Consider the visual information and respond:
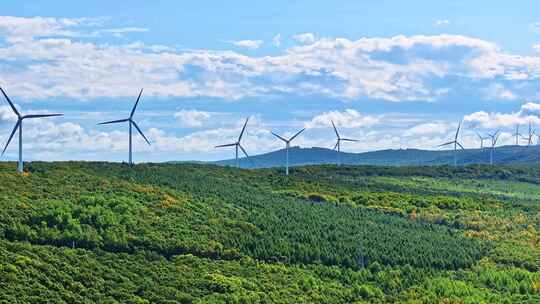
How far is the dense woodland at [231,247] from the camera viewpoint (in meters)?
94.4

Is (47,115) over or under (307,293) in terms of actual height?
over

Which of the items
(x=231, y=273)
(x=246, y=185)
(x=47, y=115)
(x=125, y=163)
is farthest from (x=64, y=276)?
(x=125, y=163)

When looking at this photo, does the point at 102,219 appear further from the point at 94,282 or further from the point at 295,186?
the point at 295,186

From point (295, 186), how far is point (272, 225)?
56.5 m

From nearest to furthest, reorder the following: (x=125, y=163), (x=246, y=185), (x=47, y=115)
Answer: (x=47, y=115)
(x=246, y=185)
(x=125, y=163)

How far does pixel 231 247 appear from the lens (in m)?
115

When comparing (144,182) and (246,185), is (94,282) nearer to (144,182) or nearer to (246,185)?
(144,182)

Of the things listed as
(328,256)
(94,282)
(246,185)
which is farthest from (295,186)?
(94,282)

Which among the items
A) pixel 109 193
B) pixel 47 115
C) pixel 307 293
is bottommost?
pixel 307 293

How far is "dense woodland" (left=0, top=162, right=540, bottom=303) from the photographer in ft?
310

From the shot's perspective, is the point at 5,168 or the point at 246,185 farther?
the point at 246,185

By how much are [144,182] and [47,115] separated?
17090mm

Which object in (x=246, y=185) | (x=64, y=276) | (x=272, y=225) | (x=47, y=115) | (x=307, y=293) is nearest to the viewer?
(x=64, y=276)

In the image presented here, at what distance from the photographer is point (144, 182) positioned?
499 feet
